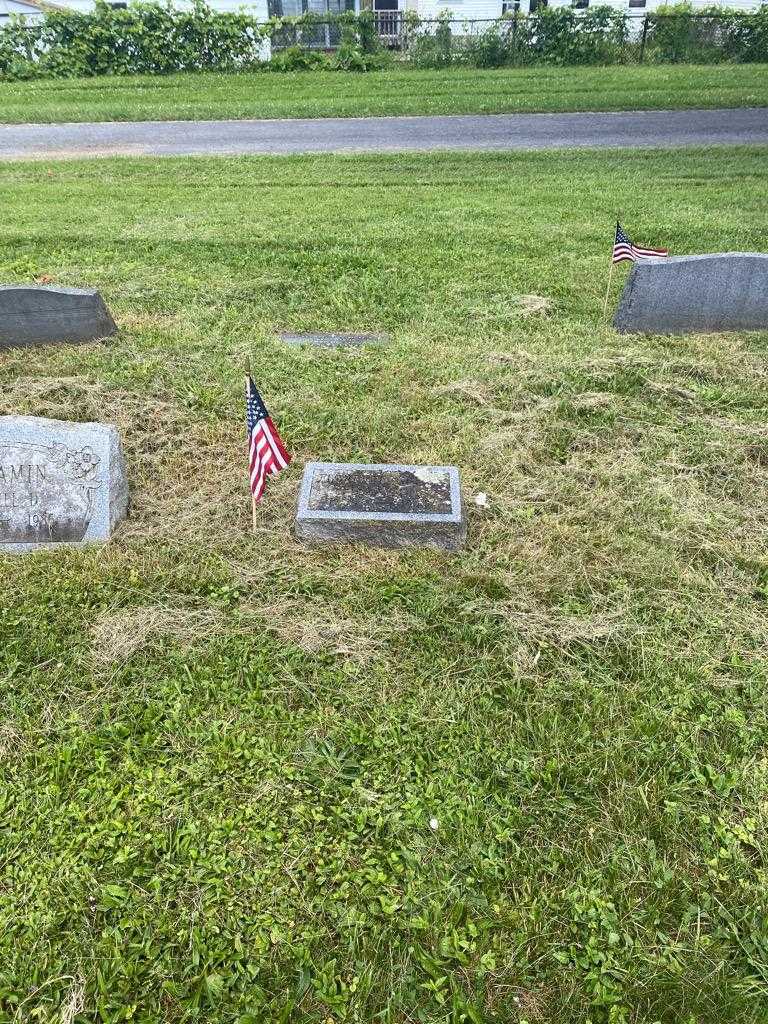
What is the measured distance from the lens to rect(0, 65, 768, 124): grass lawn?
54.4ft

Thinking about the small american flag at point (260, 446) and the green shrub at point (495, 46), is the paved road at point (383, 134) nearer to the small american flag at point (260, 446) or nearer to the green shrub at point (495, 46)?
the green shrub at point (495, 46)

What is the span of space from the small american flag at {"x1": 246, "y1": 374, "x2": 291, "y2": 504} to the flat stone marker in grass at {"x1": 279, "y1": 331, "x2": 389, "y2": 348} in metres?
2.93

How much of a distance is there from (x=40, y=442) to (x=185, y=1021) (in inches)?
135

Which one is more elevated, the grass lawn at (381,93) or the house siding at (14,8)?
the house siding at (14,8)

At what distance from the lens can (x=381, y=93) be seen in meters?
17.9

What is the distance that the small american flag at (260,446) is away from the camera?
13.8 ft

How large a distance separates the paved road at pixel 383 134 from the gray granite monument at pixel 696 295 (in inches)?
325

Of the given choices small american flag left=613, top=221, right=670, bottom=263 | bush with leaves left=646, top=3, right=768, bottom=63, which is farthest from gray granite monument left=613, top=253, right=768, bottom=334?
bush with leaves left=646, top=3, right=768, bottom=63

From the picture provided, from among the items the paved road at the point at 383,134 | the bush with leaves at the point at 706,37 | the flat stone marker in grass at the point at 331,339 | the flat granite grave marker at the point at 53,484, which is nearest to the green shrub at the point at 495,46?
the bush with leaves at the point at 706,37

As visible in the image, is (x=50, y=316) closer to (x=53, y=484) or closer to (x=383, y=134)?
(x=53, y=484)

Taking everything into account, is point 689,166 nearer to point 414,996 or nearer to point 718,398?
point 718,398

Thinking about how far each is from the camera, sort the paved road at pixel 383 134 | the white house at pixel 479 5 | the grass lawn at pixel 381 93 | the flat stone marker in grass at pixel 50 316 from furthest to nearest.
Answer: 1. the white house at pixel 479 5
2. the grass lawn at pixel 381 93
3. the paved road at pixel 383 134
4. the flat stone marker in grass at pixel 50 316

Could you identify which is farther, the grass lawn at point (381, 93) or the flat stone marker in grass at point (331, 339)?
the grass lawn at point (381, 93)

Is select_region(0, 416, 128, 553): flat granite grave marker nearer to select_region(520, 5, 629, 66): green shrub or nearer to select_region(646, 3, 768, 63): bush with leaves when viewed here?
select_region(520, 5, 629, 66): green shrub
